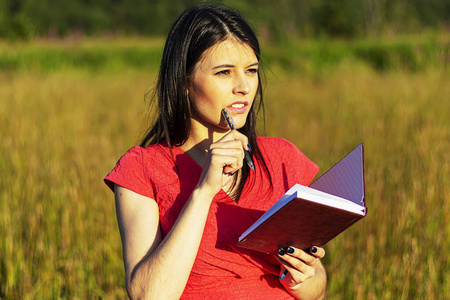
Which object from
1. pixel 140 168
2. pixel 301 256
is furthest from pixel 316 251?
pixel 140 168

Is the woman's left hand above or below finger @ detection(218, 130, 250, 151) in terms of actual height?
below

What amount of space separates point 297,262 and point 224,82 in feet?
1.56

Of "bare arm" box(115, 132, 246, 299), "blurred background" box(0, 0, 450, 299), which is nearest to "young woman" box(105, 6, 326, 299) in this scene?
"bare arm" box(115, 132, 246, 299)

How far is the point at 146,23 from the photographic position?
888 inches

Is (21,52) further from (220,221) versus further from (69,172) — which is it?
(220,221)

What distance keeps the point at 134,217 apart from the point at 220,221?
206 mm

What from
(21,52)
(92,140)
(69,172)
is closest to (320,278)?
(69,172)

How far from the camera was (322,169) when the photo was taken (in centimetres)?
396

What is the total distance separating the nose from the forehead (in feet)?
0.12

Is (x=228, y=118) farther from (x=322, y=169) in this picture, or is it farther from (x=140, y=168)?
(x=322, y=169)

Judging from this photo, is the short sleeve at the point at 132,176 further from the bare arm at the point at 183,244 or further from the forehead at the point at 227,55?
the forehead at the point at 227,55

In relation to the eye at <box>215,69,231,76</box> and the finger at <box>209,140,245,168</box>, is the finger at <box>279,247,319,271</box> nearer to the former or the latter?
the finger at <box>209,140,245,168</box>

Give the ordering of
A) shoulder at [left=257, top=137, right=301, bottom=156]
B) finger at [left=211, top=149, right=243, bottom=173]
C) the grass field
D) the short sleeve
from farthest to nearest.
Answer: the grass field < shoulder at [left=257, top=137, right=301, bottom=156] < the short sleeve < finger at [left=211, top=149, right=243, bottom=173]

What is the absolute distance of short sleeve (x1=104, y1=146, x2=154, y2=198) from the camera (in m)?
1.25
